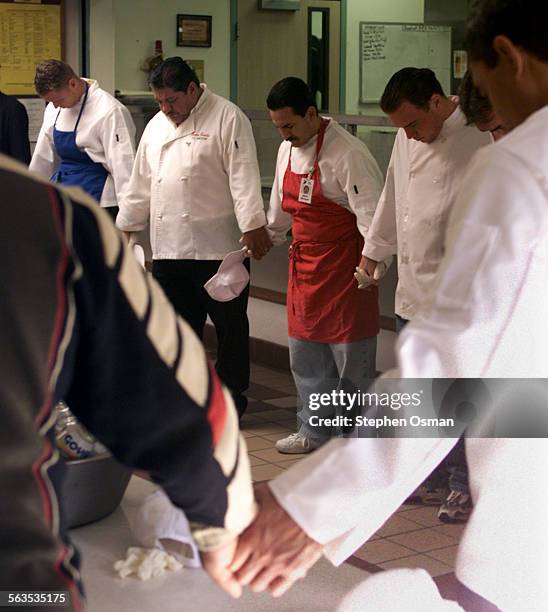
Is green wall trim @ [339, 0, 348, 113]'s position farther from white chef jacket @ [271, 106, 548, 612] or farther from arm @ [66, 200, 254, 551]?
arm @ [66, 200, 254, 551]

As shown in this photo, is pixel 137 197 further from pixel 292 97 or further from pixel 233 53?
pixel 233 53

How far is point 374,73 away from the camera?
7926mm

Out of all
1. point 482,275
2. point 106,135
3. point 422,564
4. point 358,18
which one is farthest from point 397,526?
point 358,18

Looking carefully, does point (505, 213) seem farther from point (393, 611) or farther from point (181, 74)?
point (181, 74)

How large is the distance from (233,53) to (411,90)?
4.60m

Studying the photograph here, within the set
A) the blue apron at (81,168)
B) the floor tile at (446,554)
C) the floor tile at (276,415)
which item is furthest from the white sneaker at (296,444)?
the blue apron at (81,168)

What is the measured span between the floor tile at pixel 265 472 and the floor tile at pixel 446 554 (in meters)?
0.97

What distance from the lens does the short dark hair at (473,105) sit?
3439 mm

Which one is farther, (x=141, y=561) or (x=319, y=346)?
(x=319, y=346)

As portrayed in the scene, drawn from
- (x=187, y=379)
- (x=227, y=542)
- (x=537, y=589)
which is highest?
(x=187, y=379)

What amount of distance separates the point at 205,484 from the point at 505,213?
557 mm

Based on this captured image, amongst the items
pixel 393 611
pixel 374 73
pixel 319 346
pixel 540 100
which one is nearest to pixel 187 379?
pixel 540 100

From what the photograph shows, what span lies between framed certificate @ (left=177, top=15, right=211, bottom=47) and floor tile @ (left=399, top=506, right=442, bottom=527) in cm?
505

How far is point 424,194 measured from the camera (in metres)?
4.05
